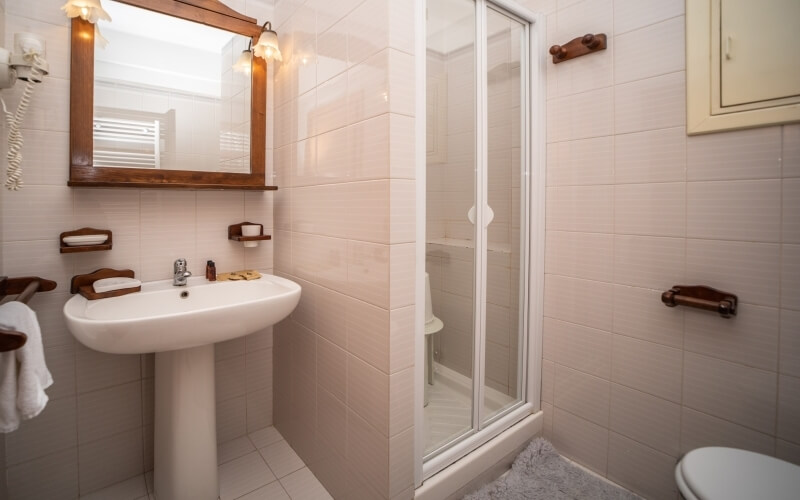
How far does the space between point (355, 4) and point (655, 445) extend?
1926 millimetres

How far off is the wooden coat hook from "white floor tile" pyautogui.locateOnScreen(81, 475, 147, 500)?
2.46 metres

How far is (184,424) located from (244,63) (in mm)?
1519

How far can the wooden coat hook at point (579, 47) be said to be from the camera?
1.46m

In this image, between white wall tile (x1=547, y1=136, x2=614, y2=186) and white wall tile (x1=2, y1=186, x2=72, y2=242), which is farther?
white wall tile (x1=547, y1=136, x2=614, y2=186)

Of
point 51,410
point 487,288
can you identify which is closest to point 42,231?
point 51,410

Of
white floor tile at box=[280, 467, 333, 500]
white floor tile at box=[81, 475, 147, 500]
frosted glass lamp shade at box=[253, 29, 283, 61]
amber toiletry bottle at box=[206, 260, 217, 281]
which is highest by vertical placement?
frosted glass lamp shade at box=[253, 29, 283, 61]

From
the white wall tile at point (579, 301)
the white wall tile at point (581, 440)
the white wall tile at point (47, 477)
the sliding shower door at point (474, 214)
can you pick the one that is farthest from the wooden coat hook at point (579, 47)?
the white wall tile at point (47, 477)

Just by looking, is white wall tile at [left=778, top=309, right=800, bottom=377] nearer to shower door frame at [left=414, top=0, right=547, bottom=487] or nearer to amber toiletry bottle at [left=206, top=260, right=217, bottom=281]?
shower door frame at [left=414, top=0, right=547, bottom=487]

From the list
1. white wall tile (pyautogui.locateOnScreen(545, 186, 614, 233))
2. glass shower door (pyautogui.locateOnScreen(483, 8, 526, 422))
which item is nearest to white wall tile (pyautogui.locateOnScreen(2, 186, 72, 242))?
glass shower door (pyautogui.locateOnScreen(483, 8, 526, 422))

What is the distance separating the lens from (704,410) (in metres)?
1.29

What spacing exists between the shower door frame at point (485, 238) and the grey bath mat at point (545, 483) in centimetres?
16

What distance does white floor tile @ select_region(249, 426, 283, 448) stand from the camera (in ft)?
5.86

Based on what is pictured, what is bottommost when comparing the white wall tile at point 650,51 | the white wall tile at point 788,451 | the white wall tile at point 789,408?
the white wall tile at point 788,451

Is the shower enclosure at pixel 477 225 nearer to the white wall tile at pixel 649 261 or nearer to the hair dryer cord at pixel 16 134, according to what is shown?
the white wall tile at pixel 649 261
